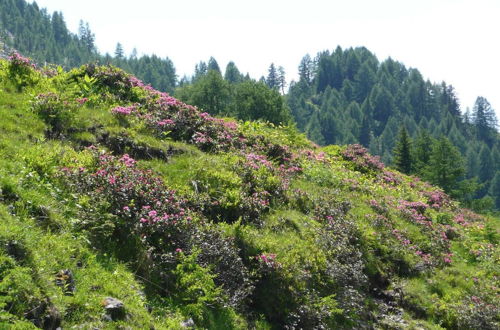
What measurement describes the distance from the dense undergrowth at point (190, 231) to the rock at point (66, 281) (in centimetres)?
2

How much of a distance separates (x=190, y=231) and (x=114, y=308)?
2682 millimetres

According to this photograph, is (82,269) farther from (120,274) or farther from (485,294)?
(485,294)

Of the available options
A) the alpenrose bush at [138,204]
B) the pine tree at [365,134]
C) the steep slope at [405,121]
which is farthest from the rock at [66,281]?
the pine tree at [365,134]

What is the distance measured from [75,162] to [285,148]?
9423 millimetres

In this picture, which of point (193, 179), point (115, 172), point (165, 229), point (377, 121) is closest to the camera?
point (165, 229)

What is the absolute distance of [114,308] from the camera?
19.6 feet

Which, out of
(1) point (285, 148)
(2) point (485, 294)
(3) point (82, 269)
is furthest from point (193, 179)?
(2) point (485, 294)

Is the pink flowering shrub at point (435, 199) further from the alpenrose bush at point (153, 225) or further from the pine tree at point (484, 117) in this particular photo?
the pine tree at point (484, 117)

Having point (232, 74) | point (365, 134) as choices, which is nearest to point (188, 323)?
point (365, 134)

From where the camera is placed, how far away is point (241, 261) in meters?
8.82

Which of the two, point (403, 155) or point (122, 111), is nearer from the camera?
point (122, 111)

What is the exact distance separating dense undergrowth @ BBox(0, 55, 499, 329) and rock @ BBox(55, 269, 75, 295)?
2 cm

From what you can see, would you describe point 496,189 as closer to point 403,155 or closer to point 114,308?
point 403,155

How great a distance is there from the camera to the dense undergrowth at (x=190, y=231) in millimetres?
6453
